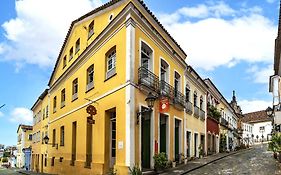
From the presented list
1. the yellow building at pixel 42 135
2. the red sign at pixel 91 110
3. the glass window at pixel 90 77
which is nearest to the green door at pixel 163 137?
the red sign at pixel 91 110

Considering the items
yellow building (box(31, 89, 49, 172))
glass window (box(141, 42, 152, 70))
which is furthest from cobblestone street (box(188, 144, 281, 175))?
yellow building (box(31, 89, 49, 172))

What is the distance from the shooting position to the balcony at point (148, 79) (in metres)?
15.2

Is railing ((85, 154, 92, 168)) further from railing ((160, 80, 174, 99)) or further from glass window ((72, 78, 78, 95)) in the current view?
railing ((160, 80, 174, 99))

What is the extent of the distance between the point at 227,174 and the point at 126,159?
462 centimetres

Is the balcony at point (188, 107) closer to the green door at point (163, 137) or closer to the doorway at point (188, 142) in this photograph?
the doorway at point (188, 142)

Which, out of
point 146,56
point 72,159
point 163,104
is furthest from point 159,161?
point 72,159

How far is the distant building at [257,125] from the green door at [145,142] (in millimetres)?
65235

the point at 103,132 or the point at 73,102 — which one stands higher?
the point at 73,102

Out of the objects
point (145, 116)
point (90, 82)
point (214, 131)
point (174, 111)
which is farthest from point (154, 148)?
point (214, 131)

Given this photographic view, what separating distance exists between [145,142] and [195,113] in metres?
9.67

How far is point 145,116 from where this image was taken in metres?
16.4

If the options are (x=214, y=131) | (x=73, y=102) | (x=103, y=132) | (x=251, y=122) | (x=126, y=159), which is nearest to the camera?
(x=126, y=159)

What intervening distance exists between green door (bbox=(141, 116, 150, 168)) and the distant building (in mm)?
65235

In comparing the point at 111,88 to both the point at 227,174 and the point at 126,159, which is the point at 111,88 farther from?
the point at 227,174
